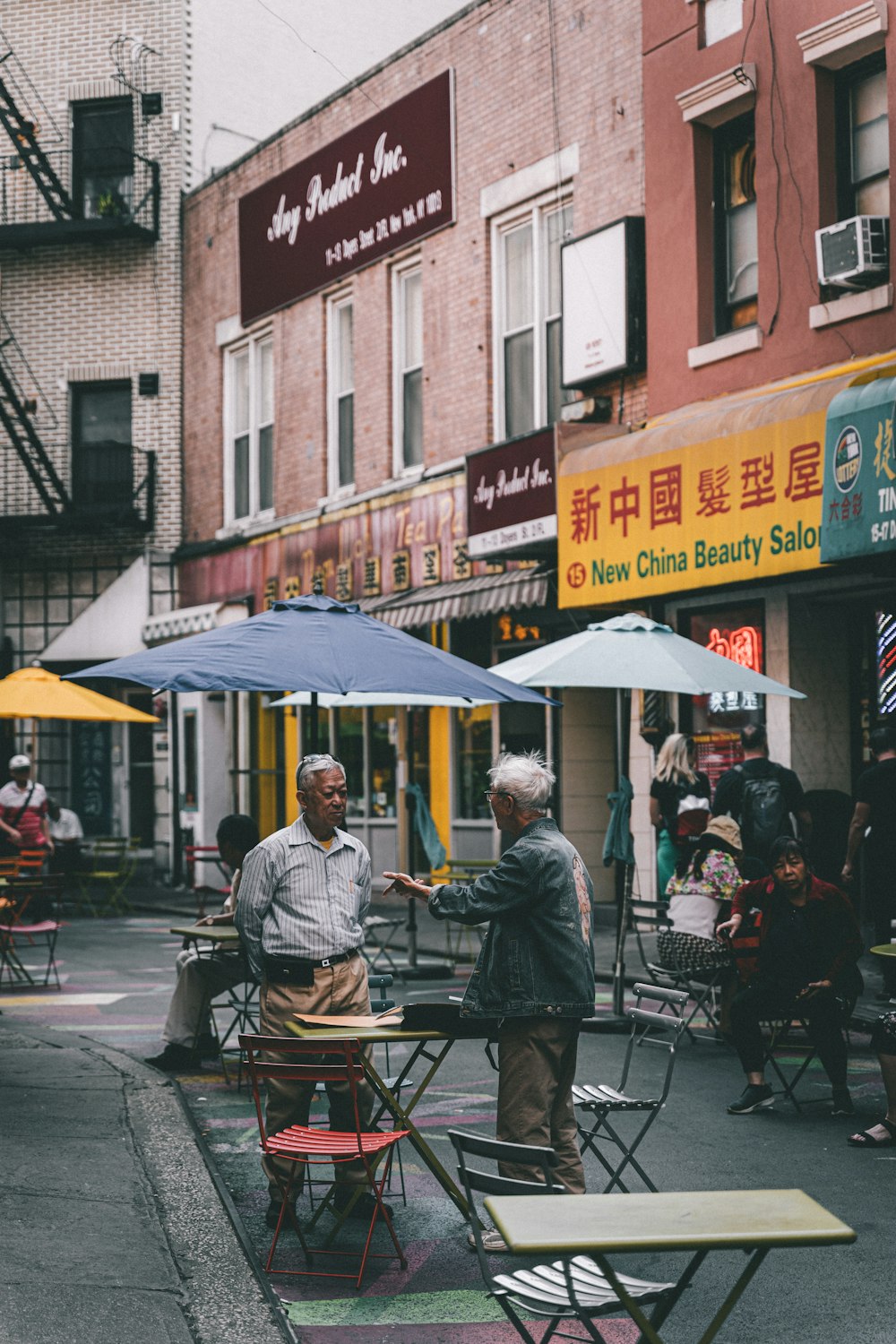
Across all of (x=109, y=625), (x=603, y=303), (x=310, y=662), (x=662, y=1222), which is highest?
(x=603, y=303)

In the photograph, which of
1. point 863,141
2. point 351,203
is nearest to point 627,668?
point 863,141

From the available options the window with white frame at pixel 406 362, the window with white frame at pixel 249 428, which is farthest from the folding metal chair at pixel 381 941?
the window with white frame at pixel 249 428

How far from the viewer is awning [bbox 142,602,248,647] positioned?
22.1 meters

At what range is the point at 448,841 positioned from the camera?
1814 centimetres

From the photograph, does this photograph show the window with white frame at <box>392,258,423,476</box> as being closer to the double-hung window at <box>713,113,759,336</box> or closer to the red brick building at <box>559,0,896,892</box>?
the red brick building at <box>559,0,896,892</box>

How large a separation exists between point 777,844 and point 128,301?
18.8 m

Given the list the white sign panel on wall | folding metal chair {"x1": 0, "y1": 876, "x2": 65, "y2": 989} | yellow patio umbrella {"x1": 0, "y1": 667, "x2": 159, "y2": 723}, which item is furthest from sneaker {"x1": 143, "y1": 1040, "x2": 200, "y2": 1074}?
the white sign panel on wall

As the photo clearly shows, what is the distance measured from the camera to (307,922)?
6.62 metres

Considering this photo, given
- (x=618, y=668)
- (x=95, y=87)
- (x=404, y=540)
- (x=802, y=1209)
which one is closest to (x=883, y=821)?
(x=618, y=668)

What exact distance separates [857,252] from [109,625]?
614 inches

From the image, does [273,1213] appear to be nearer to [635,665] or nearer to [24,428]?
[635,665]

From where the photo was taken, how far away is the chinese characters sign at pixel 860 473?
10664 millimetres

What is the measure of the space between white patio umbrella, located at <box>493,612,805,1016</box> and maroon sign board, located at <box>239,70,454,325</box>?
893 centimetres

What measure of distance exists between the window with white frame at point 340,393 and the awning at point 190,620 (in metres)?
2.34
